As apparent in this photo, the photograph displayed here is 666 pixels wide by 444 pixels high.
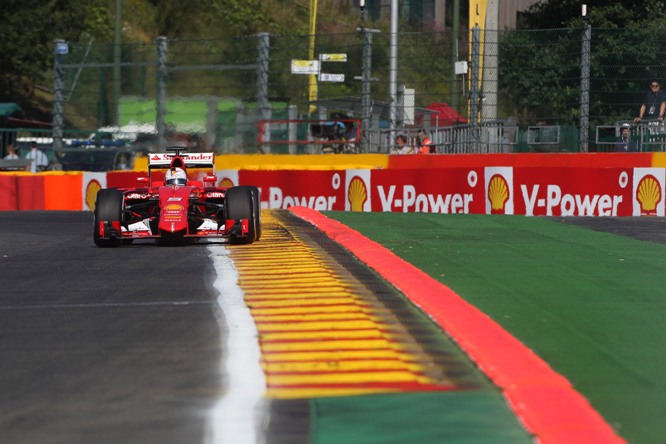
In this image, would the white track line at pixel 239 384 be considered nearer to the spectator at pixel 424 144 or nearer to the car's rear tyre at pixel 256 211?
the car's rear tyre at pixel 256 211

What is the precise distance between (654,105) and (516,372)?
16.5 metres

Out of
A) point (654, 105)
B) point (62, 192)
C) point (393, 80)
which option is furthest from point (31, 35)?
point (654, 105)

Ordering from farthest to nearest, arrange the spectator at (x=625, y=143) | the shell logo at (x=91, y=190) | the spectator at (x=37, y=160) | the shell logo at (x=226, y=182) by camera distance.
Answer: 1. the spectator at (x=37, y=160)
2. the shell logo at (x=91, y=190)
3. the shell logo at (x=226, y=182)
4. the spectator at (x=625, y=143)

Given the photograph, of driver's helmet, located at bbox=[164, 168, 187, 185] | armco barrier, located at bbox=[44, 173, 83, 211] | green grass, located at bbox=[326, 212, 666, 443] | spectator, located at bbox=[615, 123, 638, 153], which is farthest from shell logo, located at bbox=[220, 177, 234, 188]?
driver's helmet, located at bbox=[164, 168, 187, 185]

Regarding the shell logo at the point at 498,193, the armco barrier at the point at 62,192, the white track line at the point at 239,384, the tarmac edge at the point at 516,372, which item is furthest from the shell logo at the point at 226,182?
the white track line at the point at 239,384

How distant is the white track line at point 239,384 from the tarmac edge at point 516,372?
93cm

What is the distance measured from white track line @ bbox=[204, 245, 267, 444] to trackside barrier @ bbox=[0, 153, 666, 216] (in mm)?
12130

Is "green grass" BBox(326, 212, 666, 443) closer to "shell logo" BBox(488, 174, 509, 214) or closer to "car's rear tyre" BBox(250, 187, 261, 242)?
"car's rear tyre" BBox(250, 187, 261, 242)

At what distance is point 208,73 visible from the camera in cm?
2584

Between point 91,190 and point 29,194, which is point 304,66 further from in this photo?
point 29,194

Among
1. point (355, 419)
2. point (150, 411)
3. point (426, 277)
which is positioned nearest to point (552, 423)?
point (355, 419)

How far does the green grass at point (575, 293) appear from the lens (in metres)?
5.73

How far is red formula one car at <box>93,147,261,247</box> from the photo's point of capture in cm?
1370

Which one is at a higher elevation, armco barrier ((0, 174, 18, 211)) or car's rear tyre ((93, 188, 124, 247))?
car's rear tyre ((93, 188, 124, 247))
